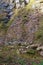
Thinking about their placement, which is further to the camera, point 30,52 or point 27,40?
point 27,40

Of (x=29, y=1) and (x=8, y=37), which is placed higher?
(x=29, y=1)

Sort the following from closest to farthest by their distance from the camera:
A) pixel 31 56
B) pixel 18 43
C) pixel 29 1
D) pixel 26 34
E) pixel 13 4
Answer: pixel 31 56, pixel 18 43, pixel 26 34, pixel 29 1, pixel 13 4

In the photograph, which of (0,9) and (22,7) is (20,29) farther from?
(0,9)

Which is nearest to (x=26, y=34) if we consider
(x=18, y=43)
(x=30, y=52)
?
(x=18, y=43)

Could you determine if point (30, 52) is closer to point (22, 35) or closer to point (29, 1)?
point (22, 35)

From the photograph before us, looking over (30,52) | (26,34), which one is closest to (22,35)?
(26,34)

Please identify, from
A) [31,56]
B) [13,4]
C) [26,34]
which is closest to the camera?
[31,56]
